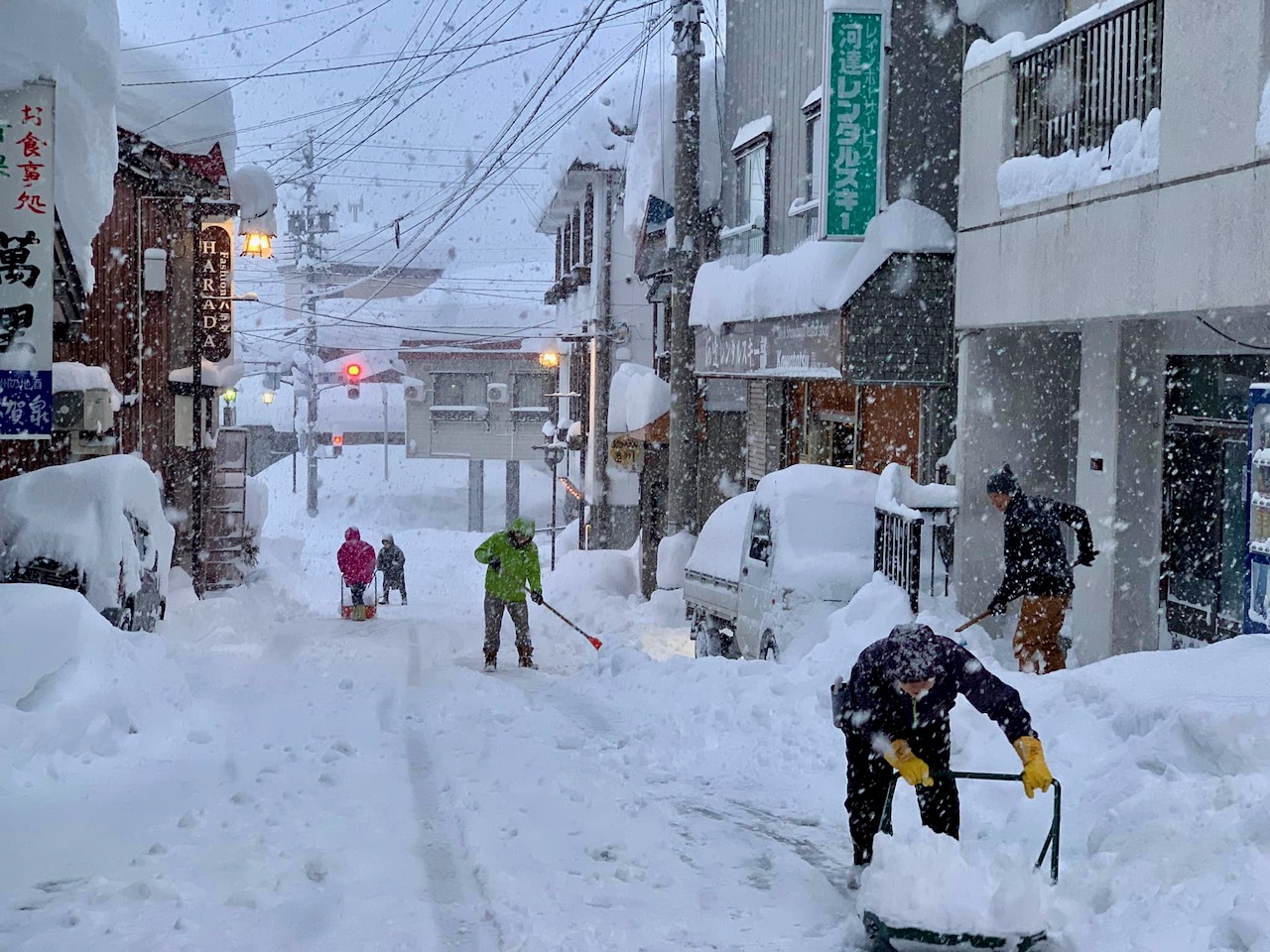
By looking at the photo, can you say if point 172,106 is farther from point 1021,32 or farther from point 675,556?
point 1021,32

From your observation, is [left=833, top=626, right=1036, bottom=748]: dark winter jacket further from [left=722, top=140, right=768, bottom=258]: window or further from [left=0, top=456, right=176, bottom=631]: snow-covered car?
[left=722, top=140, right=768, bottom=258]: window

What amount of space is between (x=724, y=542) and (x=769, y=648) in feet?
6.86

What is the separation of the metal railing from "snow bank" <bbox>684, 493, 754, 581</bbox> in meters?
1.93

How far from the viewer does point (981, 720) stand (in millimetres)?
8250

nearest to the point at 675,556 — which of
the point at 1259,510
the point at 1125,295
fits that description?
the point at 1125,295

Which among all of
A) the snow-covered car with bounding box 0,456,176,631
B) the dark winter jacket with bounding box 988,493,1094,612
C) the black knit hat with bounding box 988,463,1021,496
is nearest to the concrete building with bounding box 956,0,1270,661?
the dark winter jacket with bounding box 988,493,1094,612

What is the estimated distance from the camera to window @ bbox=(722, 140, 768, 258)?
1972 cm

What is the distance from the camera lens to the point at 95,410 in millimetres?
16156

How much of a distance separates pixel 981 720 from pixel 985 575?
16.6 feet

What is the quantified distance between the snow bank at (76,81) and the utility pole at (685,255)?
7401 millimetres

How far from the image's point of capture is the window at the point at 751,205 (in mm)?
19719

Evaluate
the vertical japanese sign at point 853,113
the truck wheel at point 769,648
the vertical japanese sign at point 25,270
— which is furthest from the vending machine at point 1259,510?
the vertical japanese sign at point 25,270

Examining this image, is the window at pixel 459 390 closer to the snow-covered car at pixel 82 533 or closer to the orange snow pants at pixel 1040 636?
the snow-covered car at pixel 82 533

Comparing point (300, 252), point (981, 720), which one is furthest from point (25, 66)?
point (300, 252)
